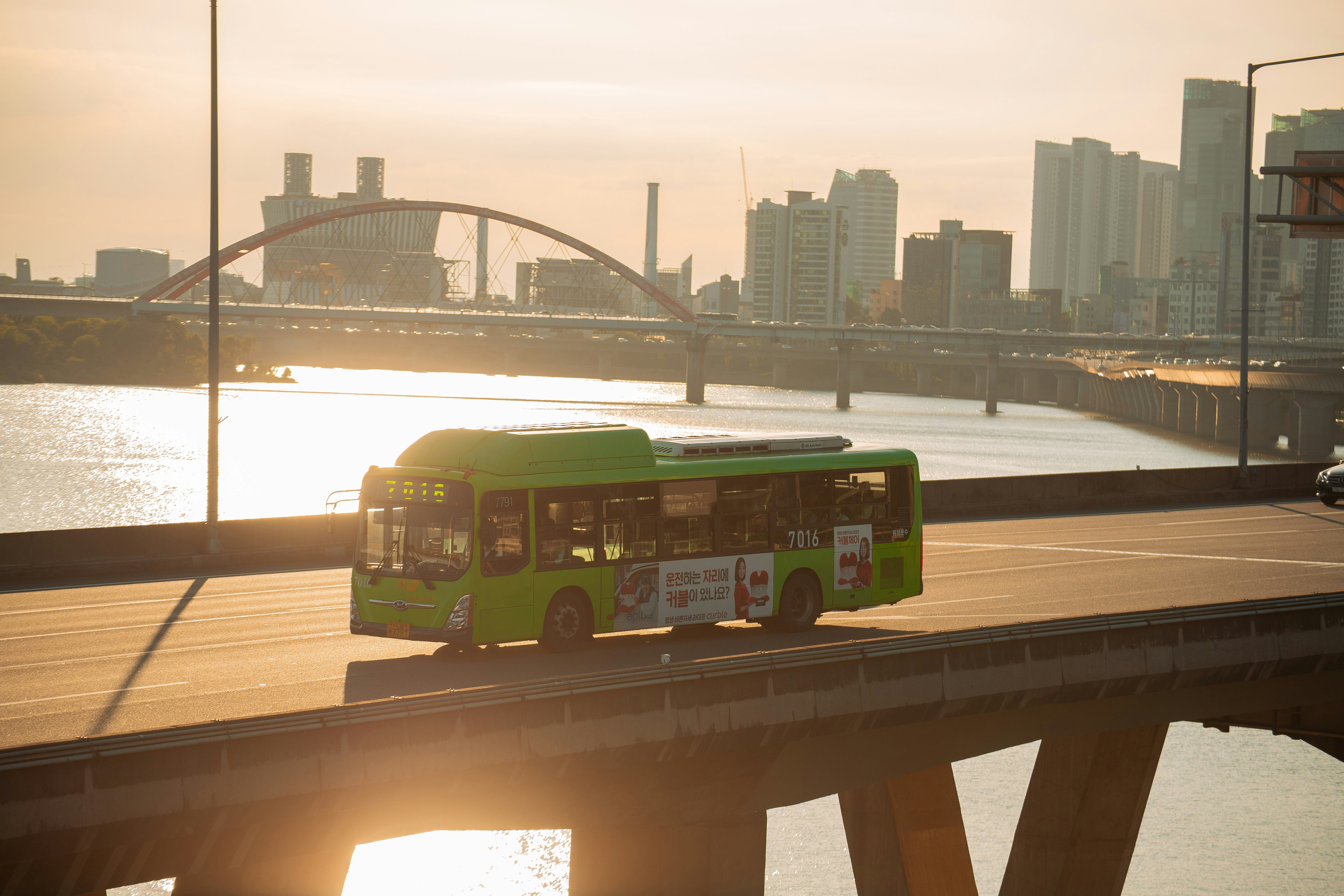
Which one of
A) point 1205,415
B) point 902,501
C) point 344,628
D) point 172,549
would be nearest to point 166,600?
point 172,549

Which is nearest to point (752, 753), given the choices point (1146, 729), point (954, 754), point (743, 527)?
point (954, 754)

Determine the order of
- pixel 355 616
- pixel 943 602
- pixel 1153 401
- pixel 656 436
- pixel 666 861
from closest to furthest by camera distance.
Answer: pixel 666 861, pixel 355 616, pixel 943 602, pixel 656 436, pixel 1153 401

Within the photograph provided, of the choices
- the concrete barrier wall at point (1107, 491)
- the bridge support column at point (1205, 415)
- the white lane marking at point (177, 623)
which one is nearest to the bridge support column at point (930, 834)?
the white lane marking at point (177, 623)

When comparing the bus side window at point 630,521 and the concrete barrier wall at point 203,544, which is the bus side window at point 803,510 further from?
the concrete barrier wall at point 203,544

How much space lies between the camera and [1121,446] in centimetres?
12700

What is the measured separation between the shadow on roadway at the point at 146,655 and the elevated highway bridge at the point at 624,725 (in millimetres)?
61

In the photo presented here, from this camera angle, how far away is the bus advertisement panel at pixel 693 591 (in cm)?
1903

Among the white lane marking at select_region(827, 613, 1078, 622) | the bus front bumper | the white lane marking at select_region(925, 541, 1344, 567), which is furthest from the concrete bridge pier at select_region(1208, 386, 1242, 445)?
the bus front bumper

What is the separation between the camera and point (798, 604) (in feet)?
68.7

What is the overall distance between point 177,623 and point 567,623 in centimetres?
696

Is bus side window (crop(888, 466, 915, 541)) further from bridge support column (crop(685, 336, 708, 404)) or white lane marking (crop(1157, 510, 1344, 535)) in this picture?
bridge support column (crop(685, 336, 708, 404))

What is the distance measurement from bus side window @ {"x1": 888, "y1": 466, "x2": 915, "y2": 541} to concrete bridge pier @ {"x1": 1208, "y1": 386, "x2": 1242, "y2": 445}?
128848 mm

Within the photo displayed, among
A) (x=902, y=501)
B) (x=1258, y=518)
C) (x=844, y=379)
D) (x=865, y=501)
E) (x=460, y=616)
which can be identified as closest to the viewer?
(x=460, y=616)

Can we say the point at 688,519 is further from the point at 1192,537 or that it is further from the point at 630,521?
the point at 1192,537
